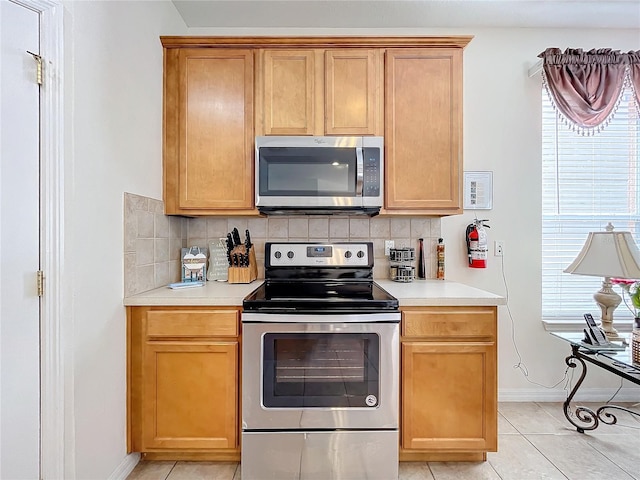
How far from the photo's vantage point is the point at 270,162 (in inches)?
82.0

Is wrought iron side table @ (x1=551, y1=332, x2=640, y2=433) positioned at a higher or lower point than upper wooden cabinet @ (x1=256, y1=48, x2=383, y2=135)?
lower

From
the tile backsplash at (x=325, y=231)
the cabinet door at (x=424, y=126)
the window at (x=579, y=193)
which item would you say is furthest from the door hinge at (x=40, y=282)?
the window at (x=579, y=193)

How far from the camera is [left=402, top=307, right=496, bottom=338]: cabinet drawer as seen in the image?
5.78 ft

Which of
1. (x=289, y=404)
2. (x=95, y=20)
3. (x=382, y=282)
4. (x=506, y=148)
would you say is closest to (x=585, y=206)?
(x=506, y=148)

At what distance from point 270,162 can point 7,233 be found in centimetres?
127

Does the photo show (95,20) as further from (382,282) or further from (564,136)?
(564,136)

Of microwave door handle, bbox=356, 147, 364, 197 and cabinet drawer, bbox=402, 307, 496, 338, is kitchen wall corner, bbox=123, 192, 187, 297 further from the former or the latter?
cabinet drawer, bbox=402, 307, 496, 338

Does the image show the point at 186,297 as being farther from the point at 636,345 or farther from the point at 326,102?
the point at 636,345

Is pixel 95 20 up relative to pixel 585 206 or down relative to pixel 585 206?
up

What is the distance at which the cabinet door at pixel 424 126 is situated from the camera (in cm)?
211

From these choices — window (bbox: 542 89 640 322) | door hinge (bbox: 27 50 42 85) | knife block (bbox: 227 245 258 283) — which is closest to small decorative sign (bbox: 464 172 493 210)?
window (bbox: 542 89 640 322)

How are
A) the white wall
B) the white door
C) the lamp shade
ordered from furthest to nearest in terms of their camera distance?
the lamp shade
the white wall
the white door

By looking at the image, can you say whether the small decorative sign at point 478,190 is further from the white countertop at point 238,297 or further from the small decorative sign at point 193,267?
the small decorative sign at point 193,267

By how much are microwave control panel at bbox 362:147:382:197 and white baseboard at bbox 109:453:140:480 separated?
187 centimetres
